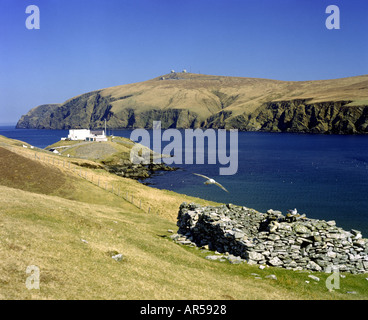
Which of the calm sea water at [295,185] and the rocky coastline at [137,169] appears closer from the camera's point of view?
the calm sea water at [295,185]

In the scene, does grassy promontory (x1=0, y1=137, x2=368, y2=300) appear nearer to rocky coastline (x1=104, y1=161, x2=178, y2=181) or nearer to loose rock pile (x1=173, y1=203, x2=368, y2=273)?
loose rock pile (x1=173, y1=203, x2=368, y2=273)

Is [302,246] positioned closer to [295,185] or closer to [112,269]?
[112,269]

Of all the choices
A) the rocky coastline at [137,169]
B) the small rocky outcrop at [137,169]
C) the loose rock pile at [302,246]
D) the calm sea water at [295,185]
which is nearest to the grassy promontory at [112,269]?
the loose rock pile at [302,246]

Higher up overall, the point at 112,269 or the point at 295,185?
the point at 112,269

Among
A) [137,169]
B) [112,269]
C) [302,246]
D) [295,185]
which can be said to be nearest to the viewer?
[112,269]

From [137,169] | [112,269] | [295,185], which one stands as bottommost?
[295,185]

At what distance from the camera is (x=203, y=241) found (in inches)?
1179

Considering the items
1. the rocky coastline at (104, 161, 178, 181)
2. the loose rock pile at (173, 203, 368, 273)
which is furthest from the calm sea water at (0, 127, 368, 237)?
the loose rock pile at (173, 203, 368, 273)

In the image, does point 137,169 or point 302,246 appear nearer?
point 302,246

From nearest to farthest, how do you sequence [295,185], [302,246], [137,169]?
[302,246] → [295,185] → [137,169]

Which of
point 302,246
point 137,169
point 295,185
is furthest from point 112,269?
point 137,169

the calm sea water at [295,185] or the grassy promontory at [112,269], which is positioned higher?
the grassy promontory at [112,269]

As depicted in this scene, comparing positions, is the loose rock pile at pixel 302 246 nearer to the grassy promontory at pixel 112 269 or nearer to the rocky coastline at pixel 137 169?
the grassy promontory at pixel 112 269
